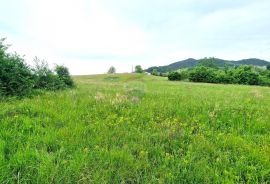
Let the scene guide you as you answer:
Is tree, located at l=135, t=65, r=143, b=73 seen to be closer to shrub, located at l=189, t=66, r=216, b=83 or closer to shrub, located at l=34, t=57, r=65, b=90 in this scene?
shrub, located at l=189, t=66, r=216, b=83

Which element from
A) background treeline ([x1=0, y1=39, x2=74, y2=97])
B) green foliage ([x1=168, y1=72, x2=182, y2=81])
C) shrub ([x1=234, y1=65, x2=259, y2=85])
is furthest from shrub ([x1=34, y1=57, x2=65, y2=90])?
shrub ([x1=234, y1=65, x2=259, y2=85])

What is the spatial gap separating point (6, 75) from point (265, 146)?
8.16 m

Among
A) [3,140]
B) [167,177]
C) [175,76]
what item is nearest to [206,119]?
[167,177]

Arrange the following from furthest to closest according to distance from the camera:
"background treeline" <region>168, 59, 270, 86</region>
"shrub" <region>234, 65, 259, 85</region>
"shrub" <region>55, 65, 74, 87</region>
Answer: "shrub" <region>234, 65, 259, 85</region> < "background treeline" <region>168, 59, 270, 86</region> < "shrub" <region>55, 65, 74, 87</region>

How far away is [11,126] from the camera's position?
196 inches

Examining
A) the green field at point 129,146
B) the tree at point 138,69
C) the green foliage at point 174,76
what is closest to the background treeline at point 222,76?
the green foliage at point 174,76

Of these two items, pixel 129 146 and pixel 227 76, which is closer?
Result: pixel 129 146

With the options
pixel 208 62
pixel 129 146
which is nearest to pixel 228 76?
pixel 208 62

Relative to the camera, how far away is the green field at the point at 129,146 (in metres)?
3.46

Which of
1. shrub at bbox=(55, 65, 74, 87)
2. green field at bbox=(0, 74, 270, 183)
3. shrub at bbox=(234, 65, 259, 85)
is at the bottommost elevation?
shrub at bbox=(234, 65, 259, 85)

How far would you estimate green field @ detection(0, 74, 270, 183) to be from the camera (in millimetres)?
3461

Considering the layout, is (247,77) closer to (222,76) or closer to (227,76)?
(227,76)

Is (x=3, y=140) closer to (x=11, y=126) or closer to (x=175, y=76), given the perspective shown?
(x=11, y=126)

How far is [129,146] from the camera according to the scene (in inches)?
172
